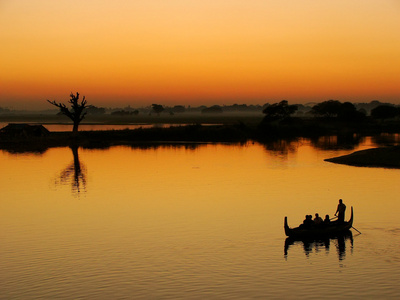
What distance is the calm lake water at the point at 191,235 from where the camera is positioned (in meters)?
22.6

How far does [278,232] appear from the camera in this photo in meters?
31.7

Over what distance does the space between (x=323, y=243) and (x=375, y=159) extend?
129ft

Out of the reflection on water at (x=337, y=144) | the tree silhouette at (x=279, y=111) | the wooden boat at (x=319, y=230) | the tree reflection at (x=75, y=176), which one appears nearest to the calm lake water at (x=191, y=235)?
the tree reflection at (x=75, y=176)

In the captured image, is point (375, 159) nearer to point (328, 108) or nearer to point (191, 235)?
point (191, 235)

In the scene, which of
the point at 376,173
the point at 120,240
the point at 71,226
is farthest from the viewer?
the point at 376,173

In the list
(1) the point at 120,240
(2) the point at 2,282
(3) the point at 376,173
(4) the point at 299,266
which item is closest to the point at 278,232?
(4) the point at 299,266

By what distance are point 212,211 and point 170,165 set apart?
1223 inches

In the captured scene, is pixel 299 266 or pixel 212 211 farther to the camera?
pixel 212 211

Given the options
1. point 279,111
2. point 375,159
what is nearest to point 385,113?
point 279,111

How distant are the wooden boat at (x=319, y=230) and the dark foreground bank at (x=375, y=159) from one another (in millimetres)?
33464

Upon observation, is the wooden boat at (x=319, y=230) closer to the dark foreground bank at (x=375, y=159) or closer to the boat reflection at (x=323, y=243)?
the boat reflection at (x=323, y=243)

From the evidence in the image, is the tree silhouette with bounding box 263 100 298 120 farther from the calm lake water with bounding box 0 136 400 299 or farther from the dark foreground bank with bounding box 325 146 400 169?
the calm lake water with bounding box 0 136 400 299

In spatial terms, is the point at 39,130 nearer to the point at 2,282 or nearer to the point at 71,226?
the point at 71,226

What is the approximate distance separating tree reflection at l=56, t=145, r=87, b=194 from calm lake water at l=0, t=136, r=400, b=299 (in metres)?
0.35
